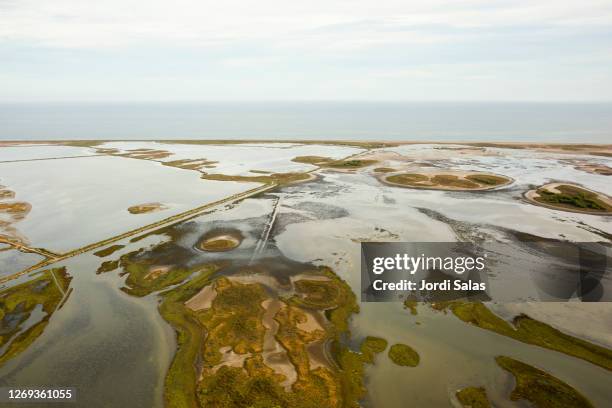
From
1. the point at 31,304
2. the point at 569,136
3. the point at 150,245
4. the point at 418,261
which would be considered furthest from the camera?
the point at 569,136

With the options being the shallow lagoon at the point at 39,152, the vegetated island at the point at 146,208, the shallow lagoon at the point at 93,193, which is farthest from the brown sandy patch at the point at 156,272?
the shallow lagoon at the point at 39,152

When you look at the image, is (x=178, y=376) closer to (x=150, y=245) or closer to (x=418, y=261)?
(x=150, y=245)

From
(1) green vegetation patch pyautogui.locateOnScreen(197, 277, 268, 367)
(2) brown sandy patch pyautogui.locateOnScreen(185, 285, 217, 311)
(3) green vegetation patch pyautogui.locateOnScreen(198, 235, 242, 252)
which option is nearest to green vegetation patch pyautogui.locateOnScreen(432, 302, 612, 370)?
(1) green vegetation patch pyautogui.locateOnScreen(197, 277, 268, 367)

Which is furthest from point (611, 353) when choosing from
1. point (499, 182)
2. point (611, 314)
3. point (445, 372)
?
point (499, 182)

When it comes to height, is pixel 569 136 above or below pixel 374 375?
above

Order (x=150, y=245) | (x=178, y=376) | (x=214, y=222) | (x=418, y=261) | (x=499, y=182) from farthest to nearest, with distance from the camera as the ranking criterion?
(x=499, y=182) → (x=214, y=222) → (x=150, y=245) → (x=418, y=261) → (x=178, y=376)

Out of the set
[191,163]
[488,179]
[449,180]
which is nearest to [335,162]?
[449,180]
